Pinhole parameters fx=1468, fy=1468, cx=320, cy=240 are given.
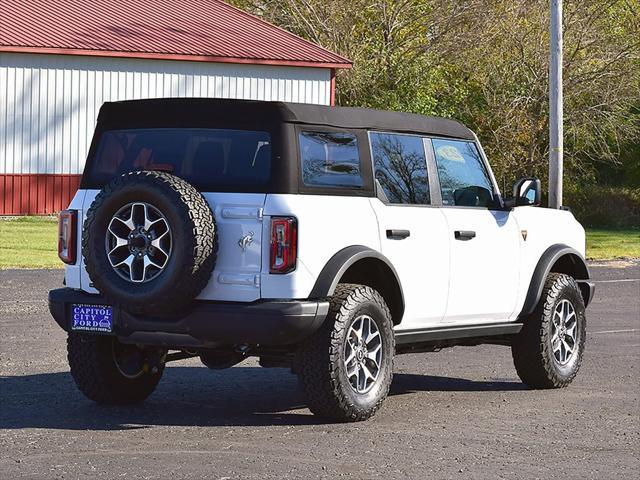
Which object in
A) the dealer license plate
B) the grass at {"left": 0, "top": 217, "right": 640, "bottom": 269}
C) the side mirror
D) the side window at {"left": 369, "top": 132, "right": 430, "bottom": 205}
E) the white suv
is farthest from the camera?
the grass at {"left": 0, "top": 217, "right": 640, "bottom": 269}

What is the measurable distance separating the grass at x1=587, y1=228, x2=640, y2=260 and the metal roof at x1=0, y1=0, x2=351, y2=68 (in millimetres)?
7854

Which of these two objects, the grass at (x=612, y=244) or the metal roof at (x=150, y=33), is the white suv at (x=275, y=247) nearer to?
the grass at (x=612, y=244)

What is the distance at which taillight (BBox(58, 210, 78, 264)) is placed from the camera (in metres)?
9.32

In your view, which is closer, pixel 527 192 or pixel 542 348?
pixel 527 192

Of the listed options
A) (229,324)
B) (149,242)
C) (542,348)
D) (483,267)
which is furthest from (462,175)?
(149,242)

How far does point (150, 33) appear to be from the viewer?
36.8 metres

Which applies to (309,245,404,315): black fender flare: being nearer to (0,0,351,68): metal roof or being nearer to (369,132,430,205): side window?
(369,132,430,205): side window

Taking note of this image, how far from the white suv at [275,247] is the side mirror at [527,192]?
26 cm

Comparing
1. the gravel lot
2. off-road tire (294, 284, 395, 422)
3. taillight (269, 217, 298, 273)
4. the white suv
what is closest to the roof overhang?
the gravel lot

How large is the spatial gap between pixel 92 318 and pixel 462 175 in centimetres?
295

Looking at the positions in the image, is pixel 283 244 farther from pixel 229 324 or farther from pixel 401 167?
pixel 401 167

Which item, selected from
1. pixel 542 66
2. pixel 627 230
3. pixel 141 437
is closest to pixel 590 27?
pixel 542 66

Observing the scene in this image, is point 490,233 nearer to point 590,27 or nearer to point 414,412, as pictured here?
point 414,412

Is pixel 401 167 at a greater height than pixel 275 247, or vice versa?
pixel 401 167
